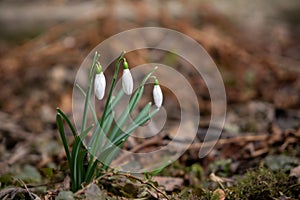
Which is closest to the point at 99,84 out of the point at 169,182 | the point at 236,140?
the point at 169,182

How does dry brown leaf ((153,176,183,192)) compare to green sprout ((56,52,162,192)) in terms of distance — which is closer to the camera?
green sprout ((56,52,162,192))

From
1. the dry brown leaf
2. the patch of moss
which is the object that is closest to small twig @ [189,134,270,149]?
the dry brown leaf

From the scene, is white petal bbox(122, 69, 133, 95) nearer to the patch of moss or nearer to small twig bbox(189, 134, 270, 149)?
the patch of moss

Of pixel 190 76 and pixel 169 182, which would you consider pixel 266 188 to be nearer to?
pixel 169 182

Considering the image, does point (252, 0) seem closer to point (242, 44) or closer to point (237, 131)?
point (242, 44)

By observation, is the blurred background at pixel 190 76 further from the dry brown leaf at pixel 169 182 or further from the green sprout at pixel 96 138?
the green sprout at pixel 96 138

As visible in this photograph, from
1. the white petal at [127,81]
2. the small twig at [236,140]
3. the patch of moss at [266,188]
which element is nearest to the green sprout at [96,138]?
the white petal at [127,81]
